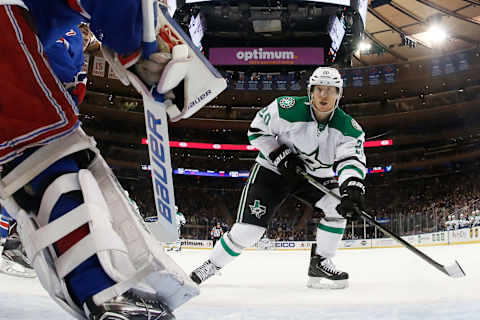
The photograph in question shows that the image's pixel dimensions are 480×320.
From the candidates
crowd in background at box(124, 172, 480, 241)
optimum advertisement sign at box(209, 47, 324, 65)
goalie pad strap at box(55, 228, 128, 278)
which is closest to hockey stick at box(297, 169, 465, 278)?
goalie pad strap at box(55, 228, 128, 278)

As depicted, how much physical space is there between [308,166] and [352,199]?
496mm

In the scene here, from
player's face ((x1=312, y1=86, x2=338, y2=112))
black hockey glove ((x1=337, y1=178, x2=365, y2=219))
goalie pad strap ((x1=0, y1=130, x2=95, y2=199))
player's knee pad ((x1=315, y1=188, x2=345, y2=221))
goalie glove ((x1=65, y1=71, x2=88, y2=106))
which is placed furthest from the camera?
player's knee pad ((x1=315, y1=188, x2=345, y2=221))

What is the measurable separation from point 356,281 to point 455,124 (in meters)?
16.5

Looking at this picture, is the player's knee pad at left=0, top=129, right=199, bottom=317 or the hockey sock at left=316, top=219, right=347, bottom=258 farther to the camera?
the hockey sock at left=316, top=219, right=347, bottom=258

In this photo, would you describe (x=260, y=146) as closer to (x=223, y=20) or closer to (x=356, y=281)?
(x=356, y=281)

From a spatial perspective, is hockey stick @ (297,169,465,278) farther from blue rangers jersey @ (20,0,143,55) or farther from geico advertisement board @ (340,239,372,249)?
geico advertisement board @ (340,239,372,249)

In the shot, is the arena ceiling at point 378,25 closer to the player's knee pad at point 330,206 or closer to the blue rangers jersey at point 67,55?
the player's knee pad at point 330,206

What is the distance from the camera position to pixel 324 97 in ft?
8.82

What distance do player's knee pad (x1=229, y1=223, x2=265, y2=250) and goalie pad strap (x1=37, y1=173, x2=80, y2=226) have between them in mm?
1791

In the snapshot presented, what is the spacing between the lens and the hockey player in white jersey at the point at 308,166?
2578mm

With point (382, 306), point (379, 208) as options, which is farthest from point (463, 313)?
point (379, 208)

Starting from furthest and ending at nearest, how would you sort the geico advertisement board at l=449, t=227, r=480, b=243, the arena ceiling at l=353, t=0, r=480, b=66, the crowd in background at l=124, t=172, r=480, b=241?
the crowd in background at l=124, t=172, r=480, b=241 < the arena ceiling at l=353, t=0, r=480, b=66 < the geico advertisement board at l=449, t=227, r=480, b=243

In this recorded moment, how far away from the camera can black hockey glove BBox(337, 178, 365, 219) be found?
2.44 metres

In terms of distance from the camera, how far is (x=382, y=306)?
1.65 meters
